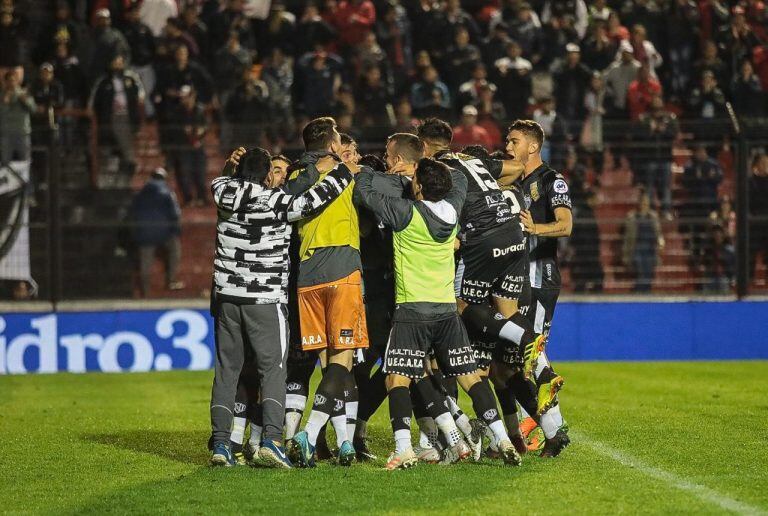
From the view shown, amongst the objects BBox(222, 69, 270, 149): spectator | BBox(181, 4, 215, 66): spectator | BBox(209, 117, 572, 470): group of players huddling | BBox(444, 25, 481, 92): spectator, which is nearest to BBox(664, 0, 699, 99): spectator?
BBox(444, 25, 481, 92): spectator

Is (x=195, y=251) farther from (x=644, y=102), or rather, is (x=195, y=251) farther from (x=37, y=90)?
(x=644, y=102)

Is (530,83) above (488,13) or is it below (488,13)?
below

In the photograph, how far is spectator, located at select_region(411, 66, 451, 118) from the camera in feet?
61.4

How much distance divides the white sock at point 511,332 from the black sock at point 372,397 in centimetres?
95

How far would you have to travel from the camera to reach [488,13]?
864 inches

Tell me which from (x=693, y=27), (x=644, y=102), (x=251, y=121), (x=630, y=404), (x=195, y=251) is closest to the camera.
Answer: (x=630, y=404)

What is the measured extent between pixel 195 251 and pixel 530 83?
608 centimetres

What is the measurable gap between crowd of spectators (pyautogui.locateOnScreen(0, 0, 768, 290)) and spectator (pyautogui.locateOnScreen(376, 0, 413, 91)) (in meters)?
0.03

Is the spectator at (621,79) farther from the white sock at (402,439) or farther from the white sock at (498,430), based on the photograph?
the white sock at (402,439)

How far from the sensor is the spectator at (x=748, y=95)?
65.7ft

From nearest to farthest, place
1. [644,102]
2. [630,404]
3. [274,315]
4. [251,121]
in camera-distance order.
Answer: [274,315], [630,404], [251,121], [644,102]

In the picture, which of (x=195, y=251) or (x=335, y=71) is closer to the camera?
(x=195, y=251)

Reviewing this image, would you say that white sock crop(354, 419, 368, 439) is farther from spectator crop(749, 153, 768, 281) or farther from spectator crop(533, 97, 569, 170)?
spectator crop(749, 153, 768, 281)

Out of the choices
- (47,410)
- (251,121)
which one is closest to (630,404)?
(47,410)
